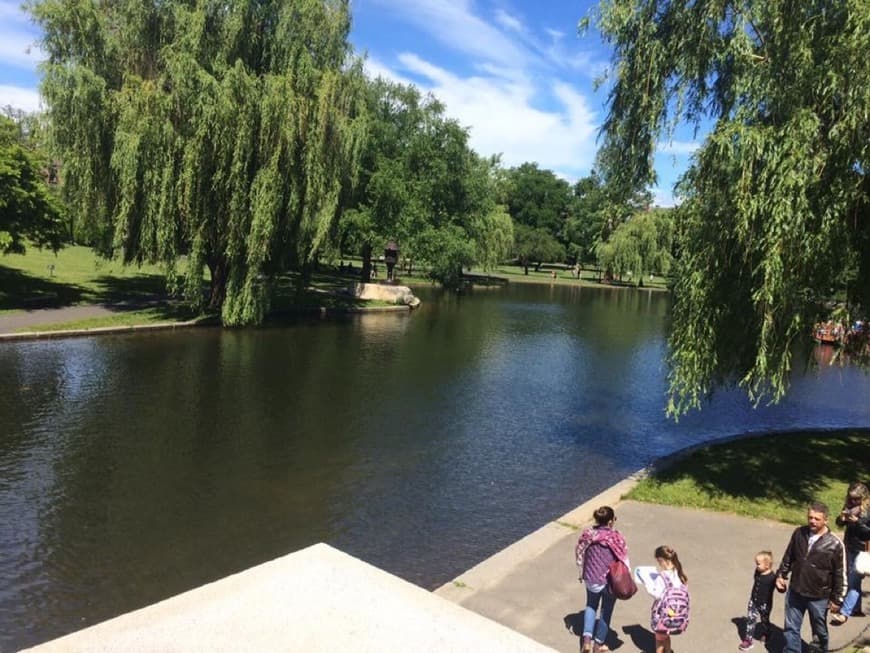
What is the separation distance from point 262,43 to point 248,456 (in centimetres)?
2068

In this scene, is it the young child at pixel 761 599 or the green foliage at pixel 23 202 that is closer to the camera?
the young child at pixel 761 599

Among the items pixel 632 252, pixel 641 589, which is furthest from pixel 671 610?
pixel 632 252

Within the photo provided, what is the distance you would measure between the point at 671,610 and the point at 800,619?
130 cm

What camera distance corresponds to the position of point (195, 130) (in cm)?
2389

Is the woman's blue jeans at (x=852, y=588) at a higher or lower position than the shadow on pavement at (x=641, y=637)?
higher

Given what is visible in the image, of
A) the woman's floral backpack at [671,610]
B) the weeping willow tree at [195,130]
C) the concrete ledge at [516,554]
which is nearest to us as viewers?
the woman's floral backpack at [671,610]

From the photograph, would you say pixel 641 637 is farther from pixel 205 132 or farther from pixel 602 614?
pixel 205 132

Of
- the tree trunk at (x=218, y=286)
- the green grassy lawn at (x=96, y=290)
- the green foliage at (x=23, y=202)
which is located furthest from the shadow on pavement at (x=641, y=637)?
the green foliage at (x=23, y=202)

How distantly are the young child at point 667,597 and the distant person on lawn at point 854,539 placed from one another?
7.32 feet

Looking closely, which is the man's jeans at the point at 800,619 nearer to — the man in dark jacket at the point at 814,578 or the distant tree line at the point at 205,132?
the man in dark jacket at the point at 814,578

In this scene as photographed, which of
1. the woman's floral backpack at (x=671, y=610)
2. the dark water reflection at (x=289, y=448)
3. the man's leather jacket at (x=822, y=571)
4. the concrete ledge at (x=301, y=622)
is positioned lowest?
the dark water reflection at (x=289, y=448)

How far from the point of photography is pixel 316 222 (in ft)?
90.1

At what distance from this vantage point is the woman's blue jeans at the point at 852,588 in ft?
22.2

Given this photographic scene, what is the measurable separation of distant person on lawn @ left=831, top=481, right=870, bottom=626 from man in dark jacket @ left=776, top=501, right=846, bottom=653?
1093 mm
